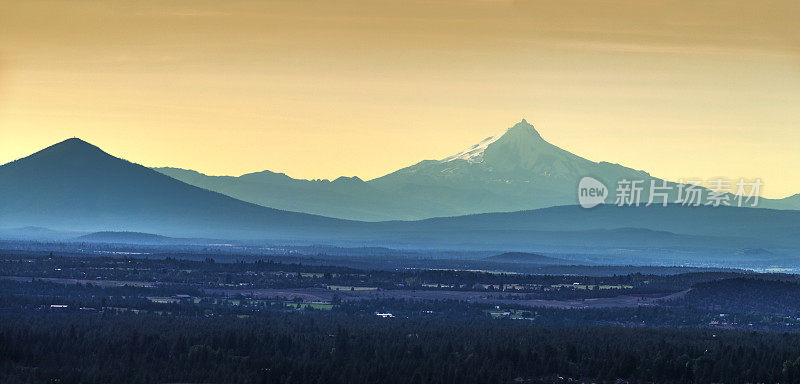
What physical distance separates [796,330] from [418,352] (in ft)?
152

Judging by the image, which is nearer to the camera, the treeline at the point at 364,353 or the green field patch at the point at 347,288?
the treeline at the point at 364,353

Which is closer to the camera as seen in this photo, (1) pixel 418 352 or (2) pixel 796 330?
(1) pixel 418 352

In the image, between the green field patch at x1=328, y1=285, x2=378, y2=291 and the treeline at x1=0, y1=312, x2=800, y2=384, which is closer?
the treeline at x1=0, y1=312, x2=800, y2=384

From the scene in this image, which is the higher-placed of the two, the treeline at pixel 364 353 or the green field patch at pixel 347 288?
the green field patch at pixel 347 288

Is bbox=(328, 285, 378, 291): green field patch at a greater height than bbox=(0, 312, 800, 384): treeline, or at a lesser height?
greater

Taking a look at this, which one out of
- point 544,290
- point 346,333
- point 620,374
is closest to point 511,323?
point 346,333

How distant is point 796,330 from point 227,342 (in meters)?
55.0

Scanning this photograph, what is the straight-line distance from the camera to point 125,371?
85875 mm

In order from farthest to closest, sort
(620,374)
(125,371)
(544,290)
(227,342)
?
(544,290), (227,342), (620,374), (125,371)

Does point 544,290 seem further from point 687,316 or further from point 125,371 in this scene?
point 125,371

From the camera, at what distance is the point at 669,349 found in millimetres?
100250

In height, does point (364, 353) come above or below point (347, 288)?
below

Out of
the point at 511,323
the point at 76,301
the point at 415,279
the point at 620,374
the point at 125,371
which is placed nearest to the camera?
the point at 125,371

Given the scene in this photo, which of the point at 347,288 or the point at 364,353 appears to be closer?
the point at 364,353
